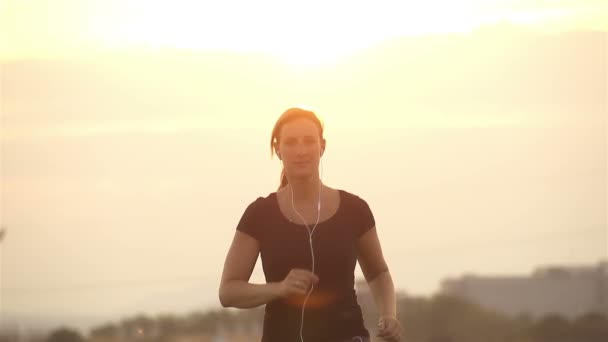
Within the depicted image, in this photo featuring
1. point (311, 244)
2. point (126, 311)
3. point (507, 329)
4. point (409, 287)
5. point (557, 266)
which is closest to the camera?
point (311, 244)

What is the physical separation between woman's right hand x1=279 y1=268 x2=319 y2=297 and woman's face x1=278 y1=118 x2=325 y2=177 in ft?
1.90

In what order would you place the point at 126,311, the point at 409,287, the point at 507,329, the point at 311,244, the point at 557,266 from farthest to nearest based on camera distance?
the point at 557,266 < the point at 507,329 < the point at 409,287 < the point at 126,311 < the point at 311,244

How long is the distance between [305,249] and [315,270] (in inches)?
4.4

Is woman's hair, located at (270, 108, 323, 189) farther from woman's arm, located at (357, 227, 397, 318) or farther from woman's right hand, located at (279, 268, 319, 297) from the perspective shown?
woman's right hand, located at (279, 268, 319, 297)

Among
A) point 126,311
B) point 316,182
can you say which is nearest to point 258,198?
point 316,182

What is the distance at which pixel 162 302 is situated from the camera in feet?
74.2

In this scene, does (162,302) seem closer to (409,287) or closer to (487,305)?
(409,287)

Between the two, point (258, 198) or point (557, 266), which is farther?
point (557, 266)

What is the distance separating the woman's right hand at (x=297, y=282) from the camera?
7098mm

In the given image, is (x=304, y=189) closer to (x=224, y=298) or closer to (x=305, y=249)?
(x=305, y=249)

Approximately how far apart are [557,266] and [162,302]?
38.8ft

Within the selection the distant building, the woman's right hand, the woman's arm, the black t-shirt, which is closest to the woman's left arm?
the woman's arm

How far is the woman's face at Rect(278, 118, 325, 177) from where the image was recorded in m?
7.48

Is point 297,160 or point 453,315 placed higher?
point 297,160
